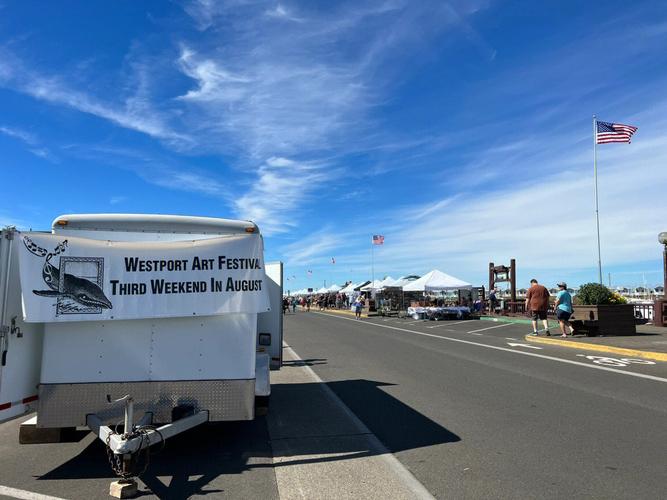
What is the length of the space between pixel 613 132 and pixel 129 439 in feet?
83.5

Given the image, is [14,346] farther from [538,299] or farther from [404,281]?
[404,281]

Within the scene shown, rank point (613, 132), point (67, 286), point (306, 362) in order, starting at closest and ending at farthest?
1. point (67, 286)
2. point (306, 362)
3. point (613, 132)

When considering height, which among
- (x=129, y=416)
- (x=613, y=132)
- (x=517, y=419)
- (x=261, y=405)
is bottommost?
(x=517, y=419)

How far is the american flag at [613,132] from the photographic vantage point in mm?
23562

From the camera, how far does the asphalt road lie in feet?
14.7

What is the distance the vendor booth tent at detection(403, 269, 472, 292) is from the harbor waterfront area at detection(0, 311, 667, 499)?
23552mm

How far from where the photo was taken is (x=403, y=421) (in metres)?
6.62

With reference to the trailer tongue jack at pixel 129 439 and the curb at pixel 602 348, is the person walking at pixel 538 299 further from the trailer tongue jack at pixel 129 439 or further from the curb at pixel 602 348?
the trailer tongue jack at pixel 129 439

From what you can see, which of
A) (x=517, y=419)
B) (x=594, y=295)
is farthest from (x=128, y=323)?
(x=594, y=295)

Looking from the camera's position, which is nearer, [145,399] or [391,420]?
[145,399]

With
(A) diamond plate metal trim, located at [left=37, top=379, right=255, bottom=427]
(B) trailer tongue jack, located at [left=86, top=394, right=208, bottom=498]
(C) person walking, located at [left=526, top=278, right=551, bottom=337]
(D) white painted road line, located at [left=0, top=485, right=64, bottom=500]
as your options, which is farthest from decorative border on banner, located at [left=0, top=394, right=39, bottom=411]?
(C) person walking, located at [left=526, top=278, right=551, bottom=337]

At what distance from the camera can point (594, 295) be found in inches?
661

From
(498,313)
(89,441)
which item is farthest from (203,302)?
(498,313)

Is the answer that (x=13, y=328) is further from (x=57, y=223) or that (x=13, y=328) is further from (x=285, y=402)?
(x=285, y=402)
